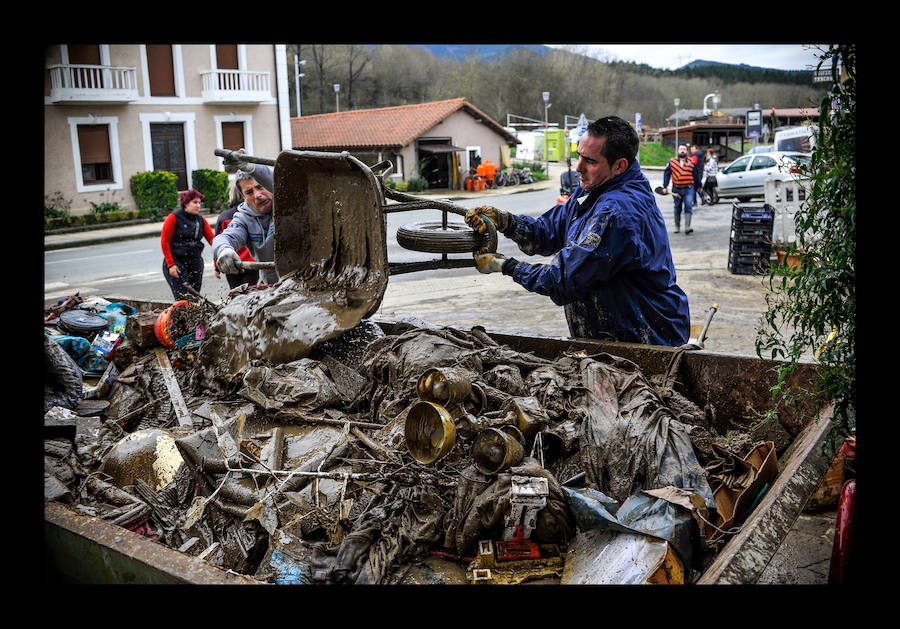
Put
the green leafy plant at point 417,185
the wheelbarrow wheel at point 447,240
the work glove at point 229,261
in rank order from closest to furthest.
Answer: the wheelbarrow wheel at point 447,240 < the work glove at point 229,261 < the green leafy plant at point 417,185

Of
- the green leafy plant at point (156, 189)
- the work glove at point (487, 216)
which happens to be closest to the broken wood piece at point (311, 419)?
the work glove at point (487, 216)

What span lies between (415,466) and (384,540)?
0.38m

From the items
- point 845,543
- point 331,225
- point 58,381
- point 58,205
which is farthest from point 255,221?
point 58,205

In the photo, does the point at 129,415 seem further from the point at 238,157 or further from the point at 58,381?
the point at 238,157

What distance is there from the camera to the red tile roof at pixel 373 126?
2905 cm

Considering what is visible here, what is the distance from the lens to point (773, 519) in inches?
88.3

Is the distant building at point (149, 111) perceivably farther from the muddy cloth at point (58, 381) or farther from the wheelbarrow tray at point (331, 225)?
the muddy cloth at point (58, 381)

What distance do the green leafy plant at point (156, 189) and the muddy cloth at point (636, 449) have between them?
2080 centimetres

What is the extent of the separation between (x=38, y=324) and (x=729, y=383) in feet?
9.77

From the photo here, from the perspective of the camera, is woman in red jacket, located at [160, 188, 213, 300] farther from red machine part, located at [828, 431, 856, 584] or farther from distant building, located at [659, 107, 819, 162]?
distant building, located at [659, 107, 819, 162]

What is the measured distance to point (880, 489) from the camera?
2082mm

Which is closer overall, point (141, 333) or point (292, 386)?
point (292, 386)
